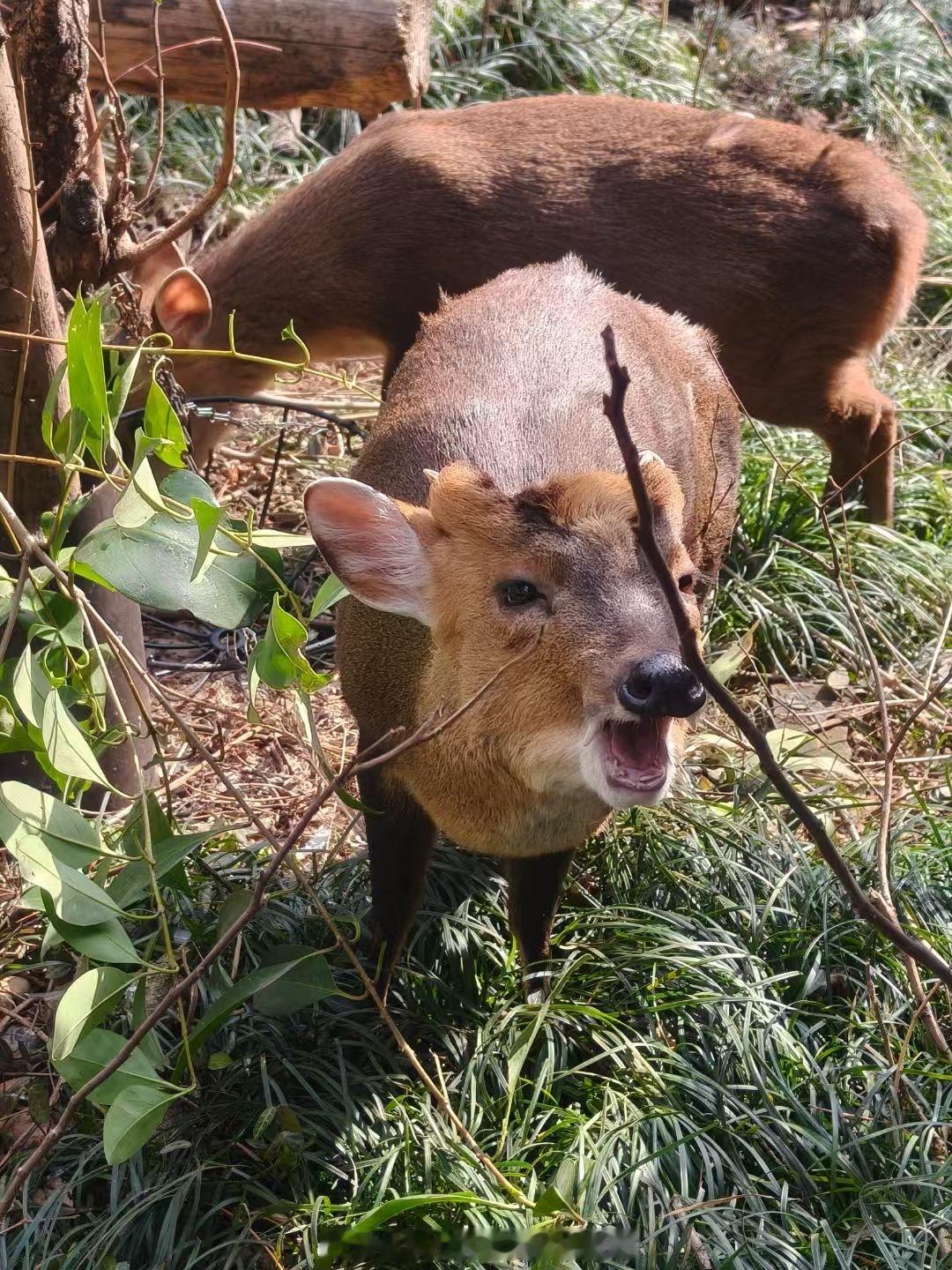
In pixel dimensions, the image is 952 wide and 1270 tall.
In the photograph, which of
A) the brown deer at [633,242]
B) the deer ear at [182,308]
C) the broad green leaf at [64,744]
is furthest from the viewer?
the brown deer at [633,242]

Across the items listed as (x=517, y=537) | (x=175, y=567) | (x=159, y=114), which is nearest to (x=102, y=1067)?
(x=175, y=567)

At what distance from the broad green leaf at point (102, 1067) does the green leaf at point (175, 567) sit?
88 centimetres

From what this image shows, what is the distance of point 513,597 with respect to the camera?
10.1 feet

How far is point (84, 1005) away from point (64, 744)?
21.1 inches

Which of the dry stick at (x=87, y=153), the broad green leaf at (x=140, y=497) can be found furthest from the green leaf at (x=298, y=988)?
the dry stick at (x=87, y=153)

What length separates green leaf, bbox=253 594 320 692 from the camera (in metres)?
3.05

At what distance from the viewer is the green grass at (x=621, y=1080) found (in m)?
3.19

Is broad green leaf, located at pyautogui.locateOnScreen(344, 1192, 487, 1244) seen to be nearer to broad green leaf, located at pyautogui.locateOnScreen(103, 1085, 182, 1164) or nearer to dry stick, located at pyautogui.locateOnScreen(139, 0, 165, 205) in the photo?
broad green leaf, located at pyautogui.locateOnScreen(103, 1085, 182, 1164)

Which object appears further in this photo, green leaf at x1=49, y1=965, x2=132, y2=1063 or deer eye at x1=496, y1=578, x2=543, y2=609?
deer eye at x1=496, y1=578, x2=543, y2=609

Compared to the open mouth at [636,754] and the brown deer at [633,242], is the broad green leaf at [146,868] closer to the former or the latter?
the open mouth at [636,754]

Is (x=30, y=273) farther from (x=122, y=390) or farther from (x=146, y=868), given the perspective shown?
(x=146, y=868)

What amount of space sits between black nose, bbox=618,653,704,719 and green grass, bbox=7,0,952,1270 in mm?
965

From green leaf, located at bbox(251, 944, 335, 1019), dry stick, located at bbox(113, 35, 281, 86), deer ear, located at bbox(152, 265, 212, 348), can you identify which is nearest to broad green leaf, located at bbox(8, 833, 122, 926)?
green leaf, located at bbox(251, 944, 335, 1019)

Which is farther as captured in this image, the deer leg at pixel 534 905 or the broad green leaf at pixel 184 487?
the deer leg at pixel 534 905
